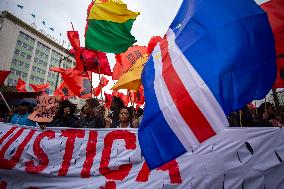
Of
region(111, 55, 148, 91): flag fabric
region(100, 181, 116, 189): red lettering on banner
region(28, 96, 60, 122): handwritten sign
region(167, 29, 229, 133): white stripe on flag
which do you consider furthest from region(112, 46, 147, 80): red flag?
region(167, 29, 229, 133): white stripe on flag

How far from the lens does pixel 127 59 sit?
7.55 m

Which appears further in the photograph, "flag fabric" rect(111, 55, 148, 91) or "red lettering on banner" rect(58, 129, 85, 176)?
"flag fabric" rect(111, 55, 148, 91)

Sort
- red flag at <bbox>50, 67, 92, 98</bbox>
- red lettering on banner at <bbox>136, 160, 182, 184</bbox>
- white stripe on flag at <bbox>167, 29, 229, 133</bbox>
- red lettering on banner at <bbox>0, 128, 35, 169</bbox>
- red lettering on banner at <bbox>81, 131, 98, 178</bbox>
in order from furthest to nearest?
red flag at <bbox>50, 67, 92, 98</bbox>
red lettering on banner at <bbox>0, 128, 35, 169</bbox>
red lettering on banner at <bbox>81, 131, 98, 178</bbox>
red lettering on banner at <bbox>136, 160, 182, 184</bbox>
white stripe on flag at <bbox>167, 29, 229, 133</bbox>

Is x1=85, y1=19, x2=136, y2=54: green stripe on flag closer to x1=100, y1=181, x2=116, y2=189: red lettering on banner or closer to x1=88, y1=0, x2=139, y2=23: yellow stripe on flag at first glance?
x1=88, y1=0, x2=139, y2=23: yellow stripe on flag

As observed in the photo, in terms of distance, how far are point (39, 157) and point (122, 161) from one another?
142 cm

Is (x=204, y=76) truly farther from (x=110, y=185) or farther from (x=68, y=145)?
(x=68, y=145)

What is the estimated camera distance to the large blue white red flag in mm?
2096

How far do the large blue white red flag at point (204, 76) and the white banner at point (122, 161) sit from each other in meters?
1.25

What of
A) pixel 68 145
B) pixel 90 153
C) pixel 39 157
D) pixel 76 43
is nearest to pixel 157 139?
pixel 90 153

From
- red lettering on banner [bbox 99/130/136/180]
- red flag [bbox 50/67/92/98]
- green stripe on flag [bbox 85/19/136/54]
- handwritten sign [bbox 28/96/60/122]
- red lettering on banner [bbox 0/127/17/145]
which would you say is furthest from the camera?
red flag [bbox 50/67/92/98]

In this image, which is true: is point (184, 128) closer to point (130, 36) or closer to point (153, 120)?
point (153, 120)

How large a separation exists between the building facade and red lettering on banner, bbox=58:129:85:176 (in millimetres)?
44152

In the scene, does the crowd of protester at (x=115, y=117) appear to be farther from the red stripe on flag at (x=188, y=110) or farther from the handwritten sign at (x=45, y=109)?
the red stripe on flag at (x=188, y=110)

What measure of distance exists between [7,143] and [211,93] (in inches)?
155
